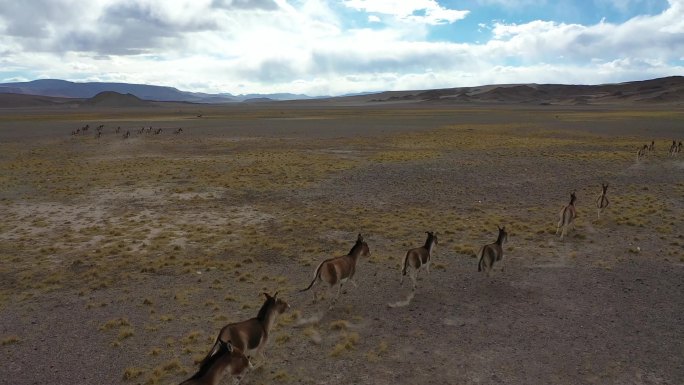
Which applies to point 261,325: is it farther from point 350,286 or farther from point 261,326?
point 350,286

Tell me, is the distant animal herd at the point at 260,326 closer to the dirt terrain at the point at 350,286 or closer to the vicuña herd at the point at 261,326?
the vicuña herd at the point at 261,326

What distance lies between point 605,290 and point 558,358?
4.11 m

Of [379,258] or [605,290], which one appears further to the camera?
[379,258]

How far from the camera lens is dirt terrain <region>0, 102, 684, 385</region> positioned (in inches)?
343

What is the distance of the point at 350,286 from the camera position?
12.3 meters

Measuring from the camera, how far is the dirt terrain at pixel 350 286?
28.5 ft

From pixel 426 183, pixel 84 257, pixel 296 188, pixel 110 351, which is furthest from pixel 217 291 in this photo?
pixel 426 183

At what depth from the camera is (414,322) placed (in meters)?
10.3

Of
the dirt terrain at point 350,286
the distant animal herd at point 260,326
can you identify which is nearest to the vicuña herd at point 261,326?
the distant animal herd at point 260,326

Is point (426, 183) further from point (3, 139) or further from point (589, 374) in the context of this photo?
point (3, 139)

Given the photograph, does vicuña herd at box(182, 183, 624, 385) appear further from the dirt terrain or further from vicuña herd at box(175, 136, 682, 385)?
the dirt terrain

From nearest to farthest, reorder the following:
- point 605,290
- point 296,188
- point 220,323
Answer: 1. point 220,323
2. point 605,290
3. point 296,188

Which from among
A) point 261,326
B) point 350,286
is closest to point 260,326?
point 261,326

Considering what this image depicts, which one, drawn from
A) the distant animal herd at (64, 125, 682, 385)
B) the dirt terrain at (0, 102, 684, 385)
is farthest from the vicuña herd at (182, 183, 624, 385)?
the dirt terrain at (0, 102, 684, 385)
